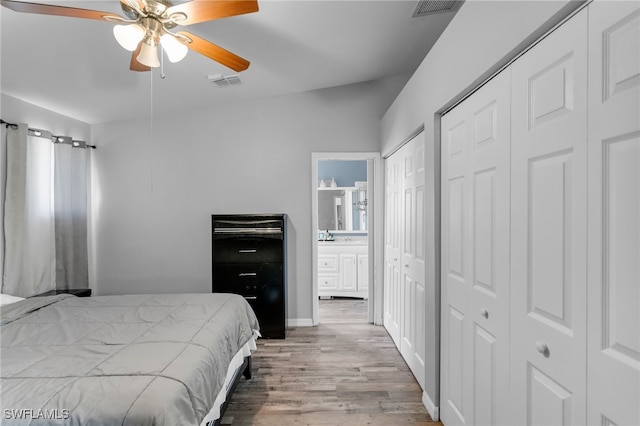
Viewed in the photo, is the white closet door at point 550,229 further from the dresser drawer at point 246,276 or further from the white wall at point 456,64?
the dresser drawer at point 246,276

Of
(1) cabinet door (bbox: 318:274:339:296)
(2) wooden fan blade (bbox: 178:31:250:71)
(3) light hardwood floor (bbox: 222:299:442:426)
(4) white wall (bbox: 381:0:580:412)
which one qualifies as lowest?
(3) light hardwood floor (bbox: 222:299:442:426)

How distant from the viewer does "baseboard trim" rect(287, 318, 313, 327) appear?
3945mm

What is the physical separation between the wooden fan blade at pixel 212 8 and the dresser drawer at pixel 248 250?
7.72 feet

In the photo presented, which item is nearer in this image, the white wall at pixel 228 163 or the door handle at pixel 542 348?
the door handle at pixel 542 348

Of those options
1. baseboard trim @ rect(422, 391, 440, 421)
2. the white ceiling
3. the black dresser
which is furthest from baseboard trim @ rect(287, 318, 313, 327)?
the white ceiling

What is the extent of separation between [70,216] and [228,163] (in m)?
1.80

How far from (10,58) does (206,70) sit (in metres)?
1.35

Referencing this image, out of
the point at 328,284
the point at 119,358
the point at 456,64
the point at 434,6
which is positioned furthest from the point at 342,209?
the point at 119,358

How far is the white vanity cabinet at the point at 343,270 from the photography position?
16.8 ft

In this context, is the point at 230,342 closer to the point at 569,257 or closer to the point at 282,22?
the point at 569,257

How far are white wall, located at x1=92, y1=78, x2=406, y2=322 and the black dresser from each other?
0.38 metres

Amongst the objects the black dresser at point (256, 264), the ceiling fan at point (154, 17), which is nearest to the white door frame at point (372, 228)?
the black dresser at point (256, 264)

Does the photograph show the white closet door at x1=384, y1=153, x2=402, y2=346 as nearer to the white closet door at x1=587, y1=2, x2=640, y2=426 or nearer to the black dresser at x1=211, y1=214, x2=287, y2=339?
the black dresser at x1=211, y1=214, x2=287, y2=339

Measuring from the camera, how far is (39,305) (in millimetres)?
2311
